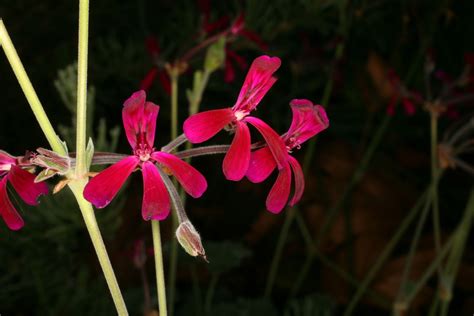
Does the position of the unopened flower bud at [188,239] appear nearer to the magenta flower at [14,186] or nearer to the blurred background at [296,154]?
the magenta flower at [14,186]

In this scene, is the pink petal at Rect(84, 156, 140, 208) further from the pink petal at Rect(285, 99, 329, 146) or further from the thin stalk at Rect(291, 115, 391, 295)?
the thin stalk at Rect(291, 115, 391, 295)

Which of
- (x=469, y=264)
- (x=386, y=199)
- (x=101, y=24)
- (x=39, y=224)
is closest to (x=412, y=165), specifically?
(x=386, y=199)

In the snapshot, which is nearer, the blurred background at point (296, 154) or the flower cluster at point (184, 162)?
the flower cluster at point (184, 162)

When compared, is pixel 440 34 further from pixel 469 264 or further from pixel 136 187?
pixel 136 187

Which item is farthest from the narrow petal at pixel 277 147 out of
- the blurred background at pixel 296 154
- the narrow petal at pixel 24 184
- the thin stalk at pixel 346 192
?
the thin stalk at pixel 346 192

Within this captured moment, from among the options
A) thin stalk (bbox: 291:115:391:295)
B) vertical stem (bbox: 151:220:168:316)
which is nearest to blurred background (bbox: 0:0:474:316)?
thin stalk (bbox: 291:115:391:295)

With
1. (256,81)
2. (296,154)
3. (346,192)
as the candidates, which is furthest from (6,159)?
(296,154)
